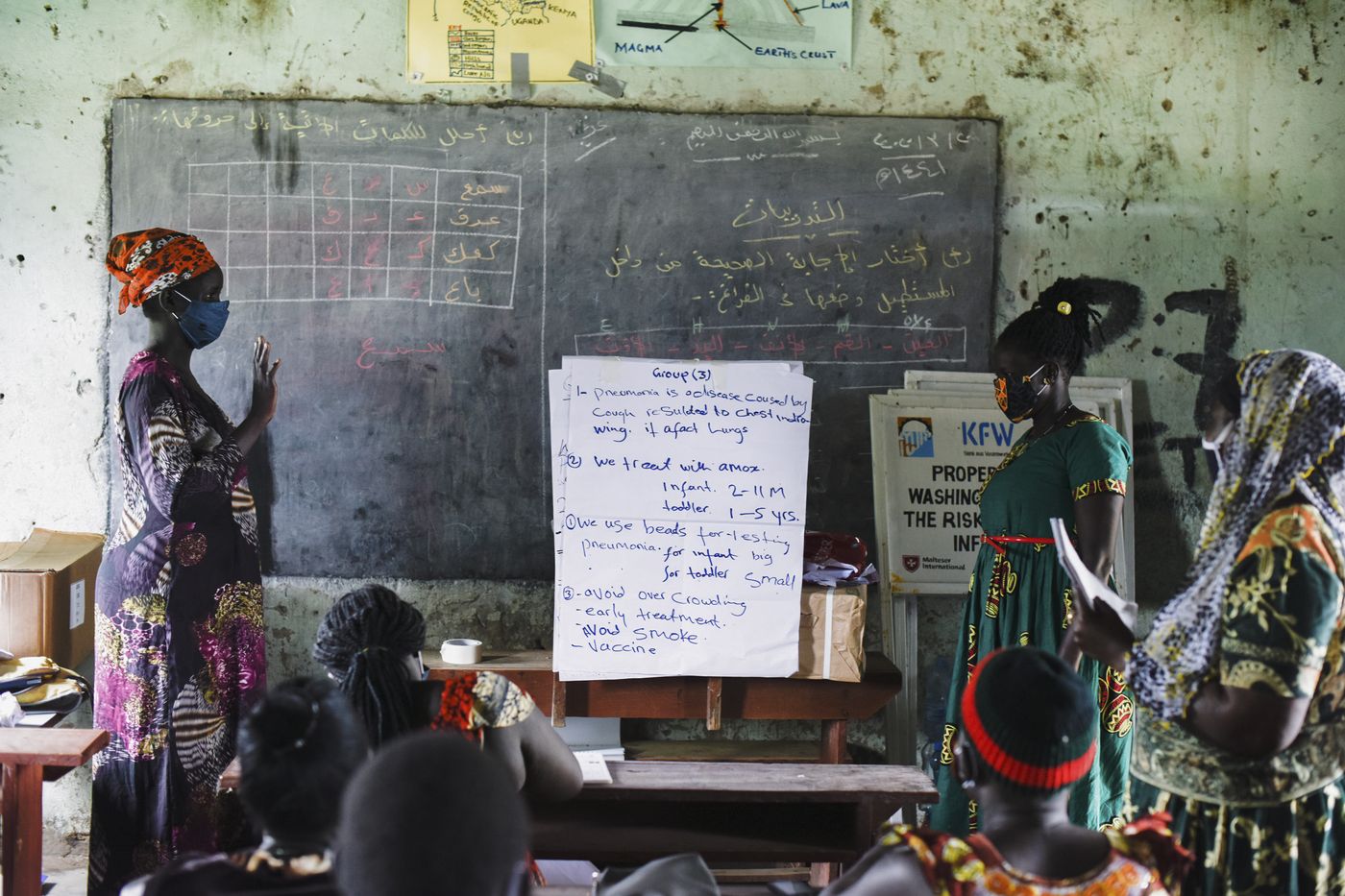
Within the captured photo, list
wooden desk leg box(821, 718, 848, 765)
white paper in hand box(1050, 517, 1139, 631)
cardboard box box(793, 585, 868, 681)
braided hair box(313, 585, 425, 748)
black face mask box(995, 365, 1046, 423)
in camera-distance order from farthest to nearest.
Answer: wooden desk leg box(821, 718, 848, 765) → cardboard box box(793, 585, 868, 681) → black face mask box(995, 365, 1046, 423) → white paper in hand box(1050, 517, 1139, 631) → braided hair box(313, 585, 425, 748)

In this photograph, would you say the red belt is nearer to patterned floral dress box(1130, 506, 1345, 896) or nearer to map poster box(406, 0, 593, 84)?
patterned floral dress box(1130, 506, 1345, 896)

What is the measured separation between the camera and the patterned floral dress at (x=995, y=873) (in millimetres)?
1455

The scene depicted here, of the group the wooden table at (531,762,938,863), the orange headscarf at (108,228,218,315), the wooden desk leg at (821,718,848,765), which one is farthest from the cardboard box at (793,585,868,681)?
the orange headscarf at (108,228,218,315)

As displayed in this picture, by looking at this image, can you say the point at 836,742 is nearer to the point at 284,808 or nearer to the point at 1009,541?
the point at 1009,541

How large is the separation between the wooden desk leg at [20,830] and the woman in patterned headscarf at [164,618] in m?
0.34

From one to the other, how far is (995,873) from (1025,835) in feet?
Answer: 0.25

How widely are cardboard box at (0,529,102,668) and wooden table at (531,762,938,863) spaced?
186cm

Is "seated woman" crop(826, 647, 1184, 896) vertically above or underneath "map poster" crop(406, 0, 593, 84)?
underneath

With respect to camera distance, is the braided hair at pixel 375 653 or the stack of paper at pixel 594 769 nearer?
the braided hair at pixel 375 653

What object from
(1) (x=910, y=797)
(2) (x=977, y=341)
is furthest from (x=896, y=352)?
(1) (x=910, y=797)

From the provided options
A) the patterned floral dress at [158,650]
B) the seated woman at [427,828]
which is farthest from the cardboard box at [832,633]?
the seated woman at [427,828]

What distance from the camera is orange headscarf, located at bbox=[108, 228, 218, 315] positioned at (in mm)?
3084

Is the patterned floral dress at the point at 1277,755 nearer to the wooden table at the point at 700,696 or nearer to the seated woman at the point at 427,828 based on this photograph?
the seated woman at the point at 427,828

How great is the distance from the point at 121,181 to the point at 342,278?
0.82 metres
